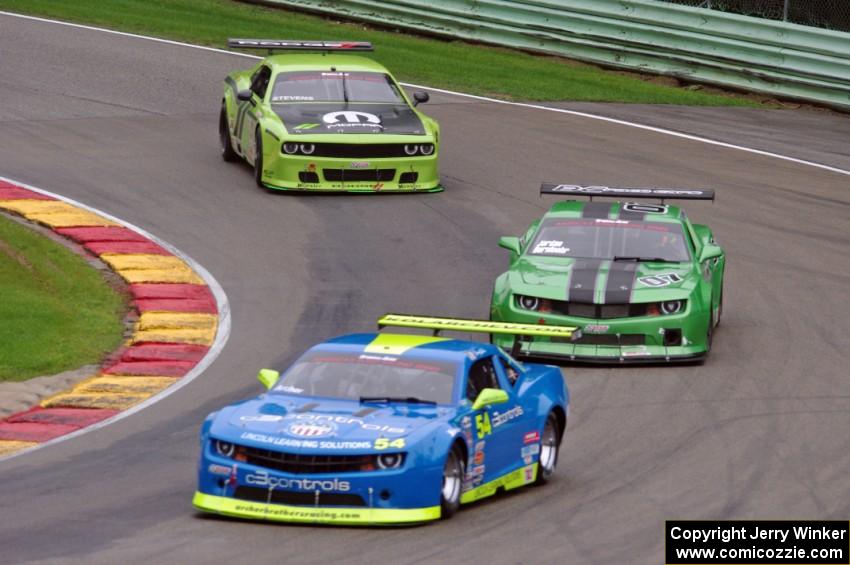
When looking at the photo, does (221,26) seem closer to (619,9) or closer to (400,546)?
(619,9)

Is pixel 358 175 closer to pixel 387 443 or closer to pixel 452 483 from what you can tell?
pixel 452 483

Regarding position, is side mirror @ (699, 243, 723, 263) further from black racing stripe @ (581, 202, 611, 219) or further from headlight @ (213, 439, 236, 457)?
headlight @ (213, 439, 236, 457)

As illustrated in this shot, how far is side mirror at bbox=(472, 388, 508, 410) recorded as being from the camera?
11820 mm

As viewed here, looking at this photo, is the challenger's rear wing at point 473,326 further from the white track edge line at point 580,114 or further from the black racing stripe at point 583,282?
the white track edge line at point 580,114

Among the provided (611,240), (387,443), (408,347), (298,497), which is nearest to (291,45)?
(611,240)

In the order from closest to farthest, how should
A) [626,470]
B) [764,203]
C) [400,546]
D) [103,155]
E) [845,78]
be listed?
[400,546]
[626,470]
[764,203]
[103,155]
[845,78]

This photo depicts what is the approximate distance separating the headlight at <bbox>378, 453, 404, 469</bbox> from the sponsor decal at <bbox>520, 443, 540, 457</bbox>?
1.58 meters

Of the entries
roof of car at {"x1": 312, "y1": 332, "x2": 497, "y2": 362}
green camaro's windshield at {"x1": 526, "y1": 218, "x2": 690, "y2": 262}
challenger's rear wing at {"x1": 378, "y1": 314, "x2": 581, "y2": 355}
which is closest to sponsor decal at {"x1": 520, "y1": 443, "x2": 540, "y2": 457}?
roof of car at {"x1": 312, "y1": 332, "x2": 497, "y2": 362}

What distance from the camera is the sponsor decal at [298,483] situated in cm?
1092

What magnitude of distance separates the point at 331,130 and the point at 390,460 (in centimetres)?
1275

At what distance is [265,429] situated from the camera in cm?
1126

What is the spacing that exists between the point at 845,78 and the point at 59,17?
599 inches

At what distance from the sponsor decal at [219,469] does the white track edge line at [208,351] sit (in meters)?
2.83

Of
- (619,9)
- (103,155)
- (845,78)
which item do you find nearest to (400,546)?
(103,155)
